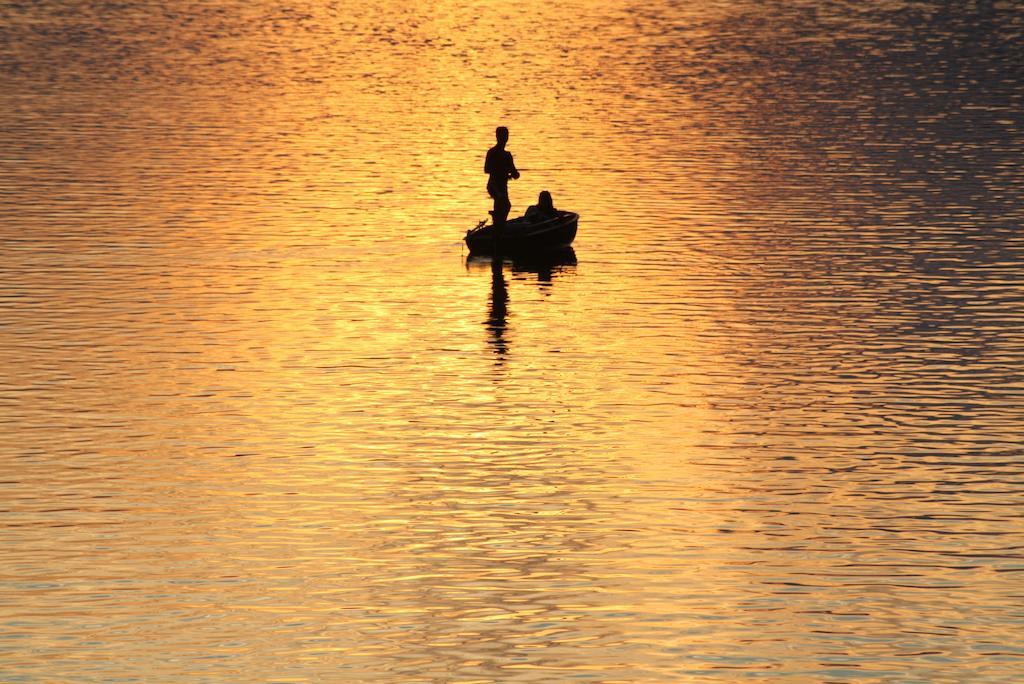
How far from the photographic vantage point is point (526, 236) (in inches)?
1592

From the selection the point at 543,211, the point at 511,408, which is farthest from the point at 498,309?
the point at 511,408

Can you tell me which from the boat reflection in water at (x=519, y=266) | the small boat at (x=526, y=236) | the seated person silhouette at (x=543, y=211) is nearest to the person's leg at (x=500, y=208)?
the small boat at (x=526, y=236)

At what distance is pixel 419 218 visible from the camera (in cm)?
4528

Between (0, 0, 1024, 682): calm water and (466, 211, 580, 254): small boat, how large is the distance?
0.48 meters

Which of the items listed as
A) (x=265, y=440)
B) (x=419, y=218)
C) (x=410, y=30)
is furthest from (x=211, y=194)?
(x=410, y=30)

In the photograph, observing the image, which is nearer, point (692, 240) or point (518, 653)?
point (518, 653)

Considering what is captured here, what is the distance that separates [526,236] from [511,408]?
13.7 meters

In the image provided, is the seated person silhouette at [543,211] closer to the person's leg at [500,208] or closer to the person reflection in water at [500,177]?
the person reflection in water at [500,177]

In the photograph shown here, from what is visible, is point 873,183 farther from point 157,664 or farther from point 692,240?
point 157,664

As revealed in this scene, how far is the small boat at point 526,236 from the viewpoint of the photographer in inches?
1583

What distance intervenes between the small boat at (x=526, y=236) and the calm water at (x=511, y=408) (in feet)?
1.59

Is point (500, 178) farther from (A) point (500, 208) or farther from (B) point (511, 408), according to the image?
(B) point (511, 408)

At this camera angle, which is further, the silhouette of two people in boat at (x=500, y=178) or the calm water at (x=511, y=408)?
the silhouette of two people in boat at (x=500, y=178)

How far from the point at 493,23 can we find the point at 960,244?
79510mm
